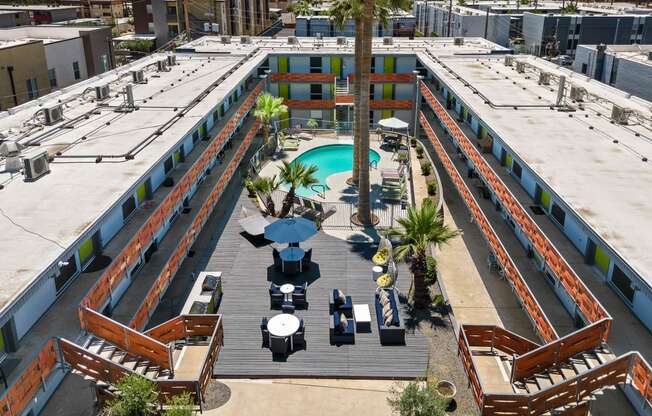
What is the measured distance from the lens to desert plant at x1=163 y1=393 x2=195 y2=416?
53.9ft

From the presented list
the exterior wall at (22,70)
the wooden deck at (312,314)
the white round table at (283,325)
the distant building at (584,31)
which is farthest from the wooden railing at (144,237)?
the distant building at (584,31)

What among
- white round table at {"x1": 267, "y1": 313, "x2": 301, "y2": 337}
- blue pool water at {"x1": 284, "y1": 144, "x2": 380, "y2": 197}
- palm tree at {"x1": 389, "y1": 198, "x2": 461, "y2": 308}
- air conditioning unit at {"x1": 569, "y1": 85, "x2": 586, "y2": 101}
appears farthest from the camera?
blue pool water at {"x1": 284, "y1": 144, "x2": 380, "y2": 197}

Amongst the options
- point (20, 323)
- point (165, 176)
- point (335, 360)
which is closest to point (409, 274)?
point (335, 360)

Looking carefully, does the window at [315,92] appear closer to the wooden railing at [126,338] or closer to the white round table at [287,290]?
the white round table at [287,290]

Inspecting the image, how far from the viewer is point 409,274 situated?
1162 inches

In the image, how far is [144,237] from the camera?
2341 cm

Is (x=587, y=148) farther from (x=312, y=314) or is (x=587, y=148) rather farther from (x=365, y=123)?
(x=312, y=314)

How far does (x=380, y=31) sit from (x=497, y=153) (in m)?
68.7

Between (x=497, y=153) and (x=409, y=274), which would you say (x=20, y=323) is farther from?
(x=497, y=153)

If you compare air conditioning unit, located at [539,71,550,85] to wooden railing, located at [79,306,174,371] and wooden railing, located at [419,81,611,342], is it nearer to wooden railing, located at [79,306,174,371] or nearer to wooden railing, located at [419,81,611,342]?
wooden railing, located at [419,81,611,342]

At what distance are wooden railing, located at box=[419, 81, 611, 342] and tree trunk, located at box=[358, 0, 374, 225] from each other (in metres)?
6.84

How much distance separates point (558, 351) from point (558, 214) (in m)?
8.99

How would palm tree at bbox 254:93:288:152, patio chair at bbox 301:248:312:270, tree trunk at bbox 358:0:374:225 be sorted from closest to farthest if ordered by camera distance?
patio chair at bbox 301:248:312:270, tree trunk at bbox 358:0:374:225, palm tree at bbox 254:93:288:152

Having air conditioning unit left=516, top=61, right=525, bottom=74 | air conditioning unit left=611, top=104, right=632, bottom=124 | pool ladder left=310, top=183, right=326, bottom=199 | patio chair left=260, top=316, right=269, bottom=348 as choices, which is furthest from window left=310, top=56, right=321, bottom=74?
patio chair left=260, top=316, right=269, bottom=348
